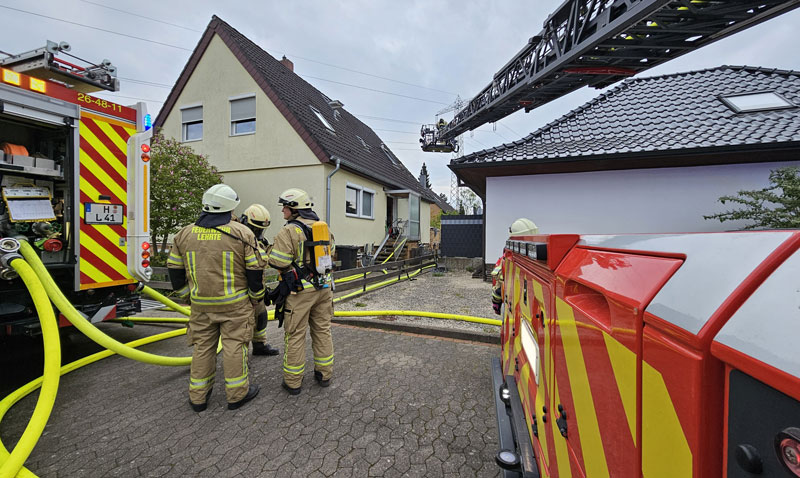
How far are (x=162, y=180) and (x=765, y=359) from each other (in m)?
10.9

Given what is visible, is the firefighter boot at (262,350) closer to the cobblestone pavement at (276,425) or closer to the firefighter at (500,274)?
the cobblestone pavement at (276,425)

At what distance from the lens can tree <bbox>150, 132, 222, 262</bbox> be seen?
28.9ft

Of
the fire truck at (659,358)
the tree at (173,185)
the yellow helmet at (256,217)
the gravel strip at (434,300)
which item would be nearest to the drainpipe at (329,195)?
the gravel strip at (434,300)

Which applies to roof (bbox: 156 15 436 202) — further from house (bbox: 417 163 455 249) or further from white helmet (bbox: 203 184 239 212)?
white helmet (bbox: 203 184 239 212)

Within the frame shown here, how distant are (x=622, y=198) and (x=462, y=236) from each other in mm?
7423

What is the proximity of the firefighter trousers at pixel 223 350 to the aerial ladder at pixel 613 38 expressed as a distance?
5.71 metres

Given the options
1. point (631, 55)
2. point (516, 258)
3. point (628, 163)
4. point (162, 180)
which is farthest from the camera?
point (162, 180)

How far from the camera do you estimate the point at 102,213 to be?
353cm

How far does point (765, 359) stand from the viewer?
42 centimetres

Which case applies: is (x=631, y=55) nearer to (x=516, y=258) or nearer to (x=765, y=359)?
(x=516, y=258)

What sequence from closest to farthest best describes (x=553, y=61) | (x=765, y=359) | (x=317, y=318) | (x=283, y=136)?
(x=765, y=359), (x=317, y=318), (x=553, y=61), (x=283, y=136)

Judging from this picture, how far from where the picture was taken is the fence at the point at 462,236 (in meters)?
14.3

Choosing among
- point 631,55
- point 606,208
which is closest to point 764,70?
point 606,208

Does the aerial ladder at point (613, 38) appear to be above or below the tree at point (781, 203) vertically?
above
